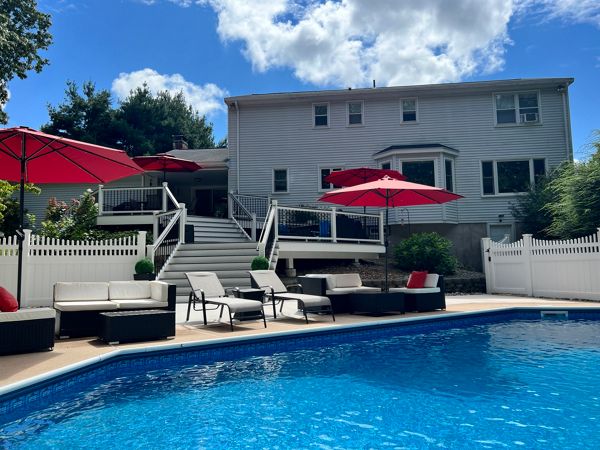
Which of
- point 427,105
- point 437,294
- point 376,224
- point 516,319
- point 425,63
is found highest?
point 425,63

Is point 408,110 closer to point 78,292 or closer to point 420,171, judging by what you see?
point 420,171

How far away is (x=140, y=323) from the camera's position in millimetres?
6516

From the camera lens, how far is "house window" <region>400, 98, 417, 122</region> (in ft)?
64.4

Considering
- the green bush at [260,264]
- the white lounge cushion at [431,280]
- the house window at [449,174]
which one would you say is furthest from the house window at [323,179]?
the white lounge cushion at [431,280]

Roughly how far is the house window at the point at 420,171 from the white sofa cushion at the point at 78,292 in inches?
548

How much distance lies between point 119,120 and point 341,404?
35.9 m

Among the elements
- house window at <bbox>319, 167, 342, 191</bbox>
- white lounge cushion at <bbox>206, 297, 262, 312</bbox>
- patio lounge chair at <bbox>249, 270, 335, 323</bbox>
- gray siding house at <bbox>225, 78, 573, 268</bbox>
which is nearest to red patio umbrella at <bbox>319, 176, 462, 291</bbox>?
patio lounge chair at <bbox>249, 270, 335, 323</bbox>

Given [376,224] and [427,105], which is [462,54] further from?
[376,224]

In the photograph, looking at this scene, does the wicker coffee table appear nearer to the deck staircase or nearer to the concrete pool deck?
the concrete pool deck

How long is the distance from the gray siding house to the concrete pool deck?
7487mm

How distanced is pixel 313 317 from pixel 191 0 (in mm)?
15671

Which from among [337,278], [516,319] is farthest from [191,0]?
[516,319]

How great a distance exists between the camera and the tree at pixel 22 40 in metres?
17.7

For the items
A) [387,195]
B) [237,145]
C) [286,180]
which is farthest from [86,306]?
[237,145]
